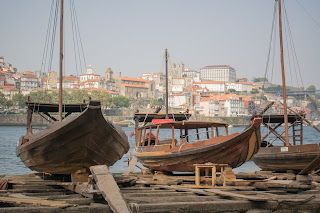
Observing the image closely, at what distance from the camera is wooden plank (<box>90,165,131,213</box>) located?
7.75 metres

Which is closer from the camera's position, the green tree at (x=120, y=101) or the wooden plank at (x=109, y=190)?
the wooden plank at (x=109, y=190)

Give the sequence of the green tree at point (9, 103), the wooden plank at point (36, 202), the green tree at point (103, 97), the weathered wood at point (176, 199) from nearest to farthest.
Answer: the wooden plank at point (36, 202), the weathered wood at point (176, 199), the green tree at point (9, 103), the green tree at point (103, 97)

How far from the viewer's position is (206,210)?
8.30 metres

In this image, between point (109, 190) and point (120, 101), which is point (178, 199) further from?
point (120, 101)

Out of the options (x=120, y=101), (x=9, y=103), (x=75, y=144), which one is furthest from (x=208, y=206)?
(x=120, y=101)

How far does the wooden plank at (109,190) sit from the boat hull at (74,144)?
5.46 ft

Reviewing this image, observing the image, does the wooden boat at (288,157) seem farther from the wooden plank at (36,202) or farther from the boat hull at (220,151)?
the wooden plank at (36,202)

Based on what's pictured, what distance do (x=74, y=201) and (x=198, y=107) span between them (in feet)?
599

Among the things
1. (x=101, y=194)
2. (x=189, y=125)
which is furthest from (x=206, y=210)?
(x=189, y=125)

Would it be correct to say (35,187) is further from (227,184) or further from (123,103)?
(123,103)

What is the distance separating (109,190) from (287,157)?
10.5m

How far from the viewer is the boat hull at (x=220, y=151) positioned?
13217 mm

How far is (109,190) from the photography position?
8.48 m

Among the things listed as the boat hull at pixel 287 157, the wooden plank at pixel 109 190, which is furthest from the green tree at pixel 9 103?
the wooden plank at pixel 109 190
